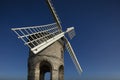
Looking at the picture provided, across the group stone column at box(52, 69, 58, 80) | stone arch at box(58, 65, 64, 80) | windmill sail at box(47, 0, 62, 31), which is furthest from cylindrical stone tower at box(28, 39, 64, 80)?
windmill sail at box(47, 0, 62, 31)

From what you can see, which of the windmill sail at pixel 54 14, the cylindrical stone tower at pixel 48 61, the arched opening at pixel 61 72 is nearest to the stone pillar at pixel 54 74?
the cylindrical stone tower at pixel 48 61

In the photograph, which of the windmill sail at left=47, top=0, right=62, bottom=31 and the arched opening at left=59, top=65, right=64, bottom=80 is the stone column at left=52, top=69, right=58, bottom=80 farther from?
the windmill sail at left=47, top=0, right=62, bottom=31

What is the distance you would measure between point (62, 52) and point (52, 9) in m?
5.25

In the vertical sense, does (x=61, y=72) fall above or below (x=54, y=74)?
above

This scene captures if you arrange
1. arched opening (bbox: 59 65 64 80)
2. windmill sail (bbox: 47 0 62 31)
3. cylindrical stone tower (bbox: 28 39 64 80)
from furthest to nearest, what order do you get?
arched opening (bbox: 59 65 64 80) → cylindrical stone tower (bbox: 28 39 64 80) → windmill sail (bbox: 47 0 62 31)

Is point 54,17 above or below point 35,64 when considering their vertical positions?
above

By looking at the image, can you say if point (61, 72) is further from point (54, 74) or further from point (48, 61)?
point (48, 61)

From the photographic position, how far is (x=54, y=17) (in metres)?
18.9

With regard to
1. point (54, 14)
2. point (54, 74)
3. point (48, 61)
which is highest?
point (54, 14)

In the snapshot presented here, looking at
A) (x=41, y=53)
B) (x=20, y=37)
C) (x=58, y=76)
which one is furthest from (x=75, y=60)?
(x=20, y=37)

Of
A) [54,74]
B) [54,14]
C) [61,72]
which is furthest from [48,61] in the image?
[54,14]

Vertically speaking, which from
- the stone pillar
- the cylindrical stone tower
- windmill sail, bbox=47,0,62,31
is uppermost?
windmill sail, bbox=47,0,62,31

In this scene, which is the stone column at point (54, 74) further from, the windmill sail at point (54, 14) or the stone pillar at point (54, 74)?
the windmill sail at point (54, 14)

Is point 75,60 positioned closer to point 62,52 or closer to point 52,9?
point 62,52
